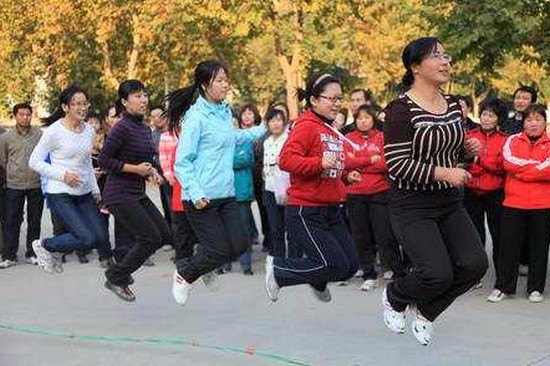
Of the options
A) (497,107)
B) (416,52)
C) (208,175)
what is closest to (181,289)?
(208,175)

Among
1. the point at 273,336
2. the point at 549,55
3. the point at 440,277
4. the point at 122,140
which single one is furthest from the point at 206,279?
the point at 549,55

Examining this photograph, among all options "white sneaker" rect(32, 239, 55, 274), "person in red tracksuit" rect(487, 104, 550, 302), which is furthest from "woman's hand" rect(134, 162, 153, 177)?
"person in red tracksuit" rect(487, 104, 550, 302)

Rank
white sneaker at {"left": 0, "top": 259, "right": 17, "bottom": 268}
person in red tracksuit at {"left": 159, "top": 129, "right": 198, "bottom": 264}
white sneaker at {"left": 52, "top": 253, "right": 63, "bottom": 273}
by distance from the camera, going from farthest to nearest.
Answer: white sneaker at {"left": 0, "top": 259, "right": 17, "bottom": 268} < person in red tracksuit at {"left": 159, "top": 129, "right": 198, "bottom": 264} < white sneaker at {"left": 52, "top": 253, "right": 63, "bottom": 273}

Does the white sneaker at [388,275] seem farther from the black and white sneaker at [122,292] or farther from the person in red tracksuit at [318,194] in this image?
the black and white sneaker at [122,292]

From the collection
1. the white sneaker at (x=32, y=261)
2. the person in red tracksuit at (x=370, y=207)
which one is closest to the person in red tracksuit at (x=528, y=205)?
the person in red tracksuit at (x=370, y=207)

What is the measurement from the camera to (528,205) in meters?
8.62

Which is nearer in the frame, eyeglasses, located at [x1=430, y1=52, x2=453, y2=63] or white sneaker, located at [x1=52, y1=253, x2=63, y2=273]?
eyeglasses, located at [x1=430, y1=52, x2=453, y2=63]

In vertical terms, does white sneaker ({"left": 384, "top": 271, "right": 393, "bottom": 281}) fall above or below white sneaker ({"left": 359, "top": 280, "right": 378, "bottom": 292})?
below

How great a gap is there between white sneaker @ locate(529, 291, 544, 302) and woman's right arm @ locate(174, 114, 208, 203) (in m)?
3.37

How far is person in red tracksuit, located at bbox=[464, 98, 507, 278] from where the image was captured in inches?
361

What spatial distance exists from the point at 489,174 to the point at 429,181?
400cm

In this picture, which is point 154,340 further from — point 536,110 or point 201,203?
point 536,110

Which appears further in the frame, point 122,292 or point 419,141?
point 122,292

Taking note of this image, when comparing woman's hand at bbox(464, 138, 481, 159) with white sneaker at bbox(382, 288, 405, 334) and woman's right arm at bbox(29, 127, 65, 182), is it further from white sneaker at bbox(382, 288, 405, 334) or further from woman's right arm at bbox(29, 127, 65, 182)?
woman's right arm at bbox(29, 127, 65, 182)
